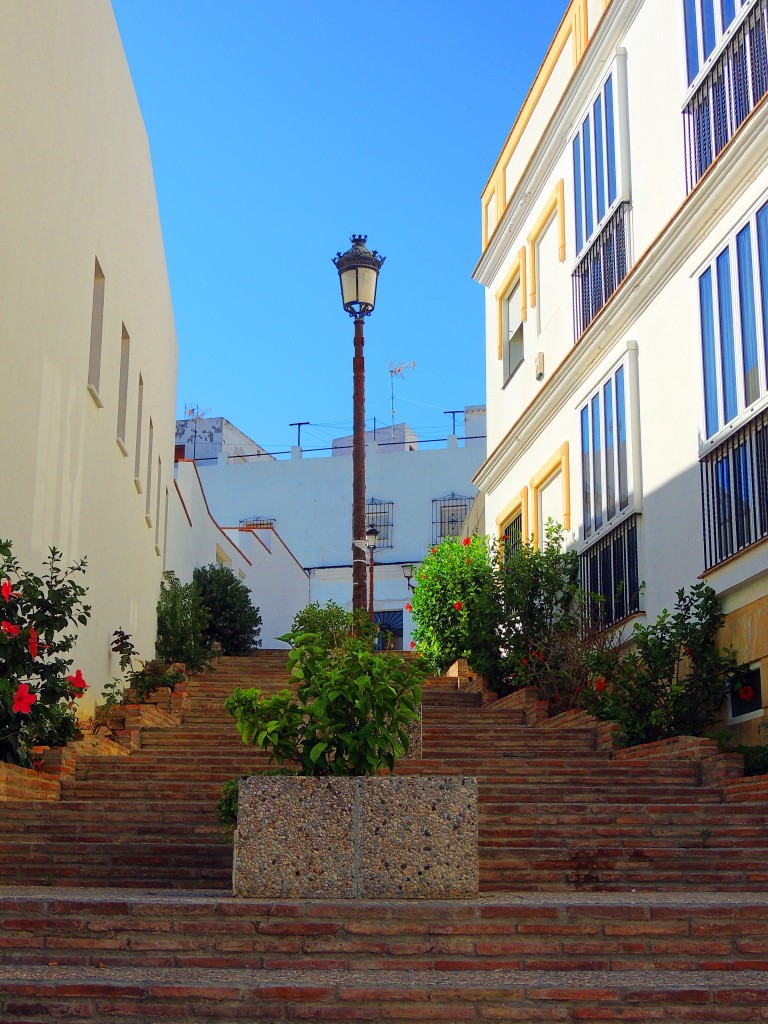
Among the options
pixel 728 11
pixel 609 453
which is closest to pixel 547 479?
pixel 609 453

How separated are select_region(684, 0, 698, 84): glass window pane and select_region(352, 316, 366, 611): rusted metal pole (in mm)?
4797

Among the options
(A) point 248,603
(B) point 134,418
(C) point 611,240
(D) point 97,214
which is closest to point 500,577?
(C) point 611,240

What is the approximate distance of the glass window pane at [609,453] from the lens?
51.1 ft

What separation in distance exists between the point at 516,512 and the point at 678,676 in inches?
327

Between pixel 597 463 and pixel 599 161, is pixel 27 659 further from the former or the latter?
pixel 599 161

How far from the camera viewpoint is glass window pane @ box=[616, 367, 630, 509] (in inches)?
593

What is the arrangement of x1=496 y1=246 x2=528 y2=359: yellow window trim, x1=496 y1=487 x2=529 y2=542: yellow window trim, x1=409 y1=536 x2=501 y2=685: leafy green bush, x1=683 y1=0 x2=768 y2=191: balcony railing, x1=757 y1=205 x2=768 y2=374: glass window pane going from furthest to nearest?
x1=496 y1=246 x2=528 y2=359: yellow window trim → x1=496 y1=487 x2=529 y2=542: yellow window trim → x1=409 y1=536 x2=501 y2=685: leafy green bush → x1=683 y1=0 x2=768 y2=191: balcony railing → x1=757 y1=205 x2=768 y2=374: glass window pane

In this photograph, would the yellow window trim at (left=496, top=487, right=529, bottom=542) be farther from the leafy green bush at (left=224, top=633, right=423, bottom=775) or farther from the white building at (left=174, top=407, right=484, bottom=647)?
the white building at (left=174, top=407, right=484, bottom=647)

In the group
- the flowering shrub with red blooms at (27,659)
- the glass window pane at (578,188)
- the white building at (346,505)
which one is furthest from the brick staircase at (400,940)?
the white building at (346,505)

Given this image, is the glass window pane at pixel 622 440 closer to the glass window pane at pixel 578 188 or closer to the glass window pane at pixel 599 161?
the glass window pane at pixel 599 161

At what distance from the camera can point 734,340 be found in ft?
39.8

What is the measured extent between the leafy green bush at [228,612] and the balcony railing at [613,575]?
35.5ft

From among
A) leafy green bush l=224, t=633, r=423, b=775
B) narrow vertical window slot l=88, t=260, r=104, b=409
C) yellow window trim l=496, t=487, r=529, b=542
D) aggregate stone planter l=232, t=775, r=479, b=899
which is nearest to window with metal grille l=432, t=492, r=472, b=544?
yellow window trim l=496, t=487, r=529, b=542

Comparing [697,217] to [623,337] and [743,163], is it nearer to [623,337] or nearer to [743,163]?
[743,163]
